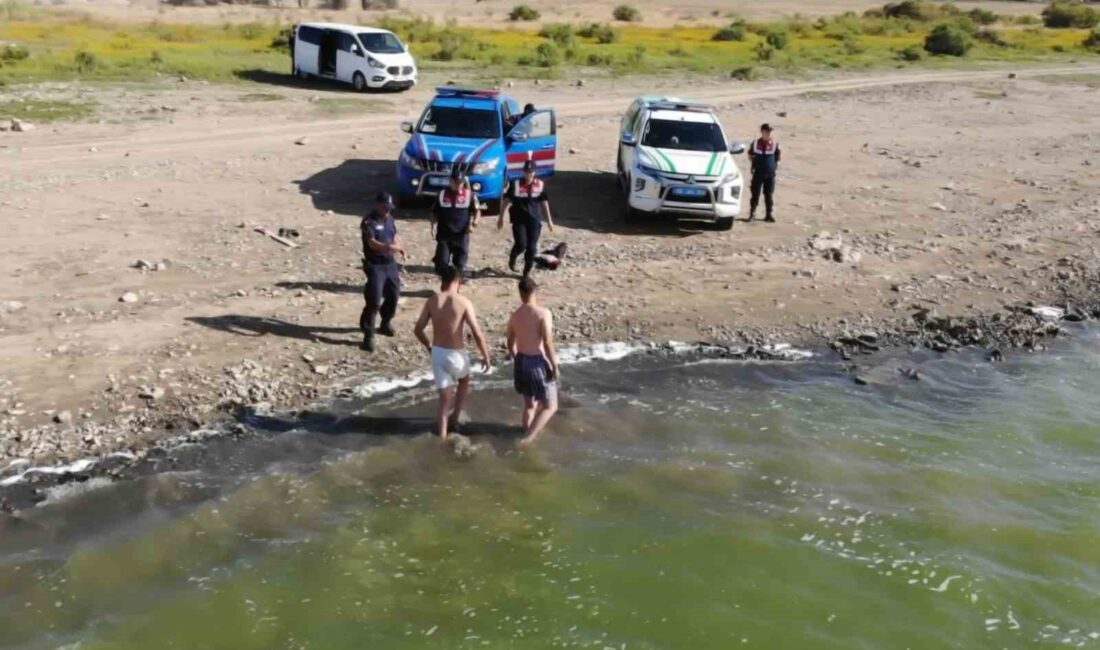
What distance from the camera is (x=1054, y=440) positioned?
1149cm

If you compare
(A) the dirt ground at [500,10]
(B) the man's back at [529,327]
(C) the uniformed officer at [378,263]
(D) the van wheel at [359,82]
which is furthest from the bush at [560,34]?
(B) the man's back at [529,327]

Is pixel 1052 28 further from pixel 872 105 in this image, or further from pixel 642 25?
pixel 872 105

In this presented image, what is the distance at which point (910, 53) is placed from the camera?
46.5 meters

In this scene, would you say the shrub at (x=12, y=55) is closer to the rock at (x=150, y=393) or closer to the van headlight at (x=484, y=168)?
the van headlight at (x=484, y=168)

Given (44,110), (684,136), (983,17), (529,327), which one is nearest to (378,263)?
(529,327)

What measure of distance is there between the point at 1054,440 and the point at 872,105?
22.3m

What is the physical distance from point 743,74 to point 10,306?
2995cm

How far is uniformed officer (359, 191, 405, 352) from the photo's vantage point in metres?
11.4

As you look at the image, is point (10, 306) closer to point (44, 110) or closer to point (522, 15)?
point (44, 110)

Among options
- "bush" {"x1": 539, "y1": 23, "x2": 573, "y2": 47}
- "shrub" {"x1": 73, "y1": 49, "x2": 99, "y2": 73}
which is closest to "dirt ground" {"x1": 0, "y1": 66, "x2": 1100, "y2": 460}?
"shrub" {"x1": 73, "y1": 49, "x2": 99, "y2": 73}

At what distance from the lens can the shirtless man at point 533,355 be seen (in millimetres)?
9664

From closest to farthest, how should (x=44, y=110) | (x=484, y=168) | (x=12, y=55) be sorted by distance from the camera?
(x=484, y=168) < (x=44, y=110) < (x=12, y=55)

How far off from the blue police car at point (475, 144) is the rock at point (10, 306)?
255 inches

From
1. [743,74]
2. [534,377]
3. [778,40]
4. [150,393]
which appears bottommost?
[150,393]
